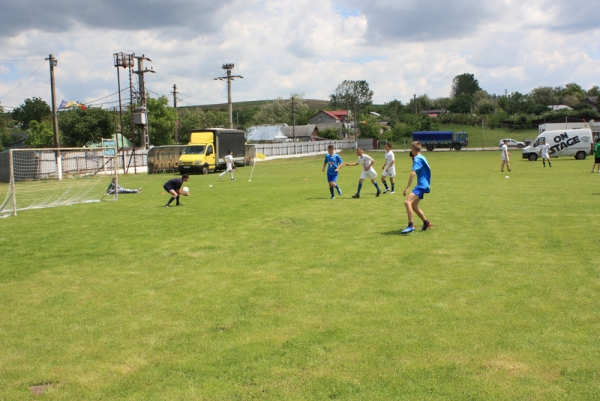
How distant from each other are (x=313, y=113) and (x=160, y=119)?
70349mm

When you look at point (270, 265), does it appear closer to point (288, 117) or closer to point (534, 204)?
point (534, 204)

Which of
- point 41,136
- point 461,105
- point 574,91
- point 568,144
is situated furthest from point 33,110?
point 574,91

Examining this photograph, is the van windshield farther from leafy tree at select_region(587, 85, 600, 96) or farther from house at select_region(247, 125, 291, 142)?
leafy tree at select_region(587, 85, 600, 96)

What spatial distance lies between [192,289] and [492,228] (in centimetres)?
700

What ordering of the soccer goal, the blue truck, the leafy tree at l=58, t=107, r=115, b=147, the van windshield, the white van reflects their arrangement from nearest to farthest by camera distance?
the soccer goal → the van windshield → the white van → the leafy tree at l=58, t=107, r=115, b=147 → the blue truck

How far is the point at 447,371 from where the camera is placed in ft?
14.7

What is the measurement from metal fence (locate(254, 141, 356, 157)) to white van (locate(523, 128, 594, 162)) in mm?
33006

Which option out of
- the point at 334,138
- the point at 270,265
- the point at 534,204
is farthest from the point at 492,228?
the point at 334,138

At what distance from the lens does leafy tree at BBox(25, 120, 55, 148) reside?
240 feet

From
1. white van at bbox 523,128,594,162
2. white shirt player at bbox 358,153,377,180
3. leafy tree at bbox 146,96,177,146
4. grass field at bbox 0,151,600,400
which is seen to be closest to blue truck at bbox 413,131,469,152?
white van at bbox 523,128,594,162

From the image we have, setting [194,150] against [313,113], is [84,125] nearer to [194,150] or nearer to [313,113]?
[194,150]

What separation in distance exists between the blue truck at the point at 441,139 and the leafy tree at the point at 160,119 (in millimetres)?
36697

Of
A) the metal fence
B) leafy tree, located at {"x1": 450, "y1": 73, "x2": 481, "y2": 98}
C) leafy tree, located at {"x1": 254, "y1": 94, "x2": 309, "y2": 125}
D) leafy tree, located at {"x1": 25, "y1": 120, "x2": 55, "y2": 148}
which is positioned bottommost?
the metal fence

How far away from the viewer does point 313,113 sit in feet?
449
